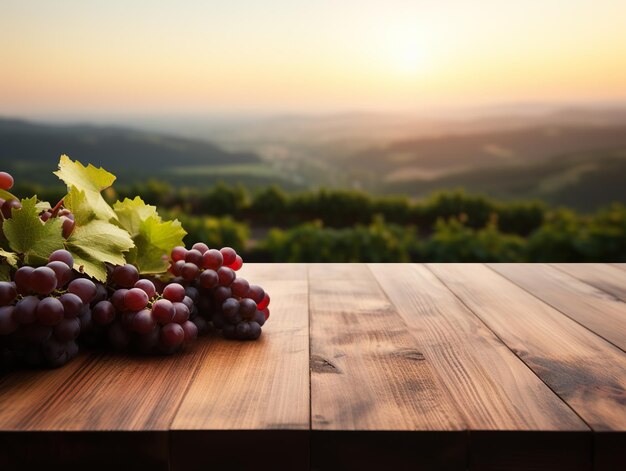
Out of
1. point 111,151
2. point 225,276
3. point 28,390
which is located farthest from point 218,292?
point 111,151

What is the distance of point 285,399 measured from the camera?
74 cm

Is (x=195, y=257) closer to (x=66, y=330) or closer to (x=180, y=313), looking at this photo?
(x=180, y=313)

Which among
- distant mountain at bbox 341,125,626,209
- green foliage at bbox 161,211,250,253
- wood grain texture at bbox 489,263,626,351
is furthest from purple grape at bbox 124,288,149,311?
distant mountain at bbox 341,125,626,209

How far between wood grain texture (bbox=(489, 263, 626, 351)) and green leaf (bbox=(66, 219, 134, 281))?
0.80m

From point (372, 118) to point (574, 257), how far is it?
280 cm

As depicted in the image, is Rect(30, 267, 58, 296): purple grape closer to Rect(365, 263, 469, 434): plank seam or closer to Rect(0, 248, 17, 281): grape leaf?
Rect(0, 248, 17, 281): grape leaf

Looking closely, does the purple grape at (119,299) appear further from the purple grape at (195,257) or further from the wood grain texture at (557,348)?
the wood grain texture at (557,348)

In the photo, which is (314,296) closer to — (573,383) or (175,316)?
(175,316)

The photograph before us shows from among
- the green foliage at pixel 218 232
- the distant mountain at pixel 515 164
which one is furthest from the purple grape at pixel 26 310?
the distant mountain at pixel 515 164

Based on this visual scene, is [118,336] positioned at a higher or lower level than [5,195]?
lower

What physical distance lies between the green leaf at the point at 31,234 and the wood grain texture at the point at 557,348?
70cm

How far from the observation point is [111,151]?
641cm

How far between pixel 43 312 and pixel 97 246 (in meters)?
0.15

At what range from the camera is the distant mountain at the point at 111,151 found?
621 cm
